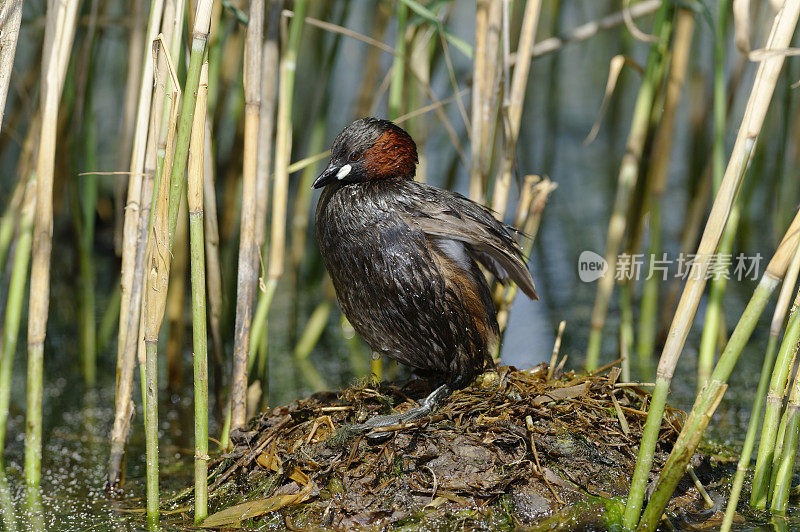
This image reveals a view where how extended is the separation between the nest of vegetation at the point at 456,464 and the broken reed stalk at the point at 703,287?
279 mm

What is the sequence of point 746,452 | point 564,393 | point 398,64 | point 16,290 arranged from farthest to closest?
point 398,64
point 16,290
point 564,393
point 746,452

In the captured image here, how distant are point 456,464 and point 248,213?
42.5 inches

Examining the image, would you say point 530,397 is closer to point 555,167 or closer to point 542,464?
point 542,464

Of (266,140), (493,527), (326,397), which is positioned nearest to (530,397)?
(493,527)

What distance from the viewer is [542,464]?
8.82 feet

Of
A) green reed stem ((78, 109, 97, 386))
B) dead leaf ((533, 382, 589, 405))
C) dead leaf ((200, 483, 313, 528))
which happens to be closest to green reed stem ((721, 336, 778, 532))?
dead leaf ((533, 382, 589, 405))

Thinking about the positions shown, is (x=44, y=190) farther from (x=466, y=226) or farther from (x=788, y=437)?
(x=788, y=437)

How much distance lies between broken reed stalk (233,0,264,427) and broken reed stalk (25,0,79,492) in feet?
1.95

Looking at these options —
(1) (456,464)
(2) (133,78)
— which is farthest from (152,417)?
(2) (133,78)

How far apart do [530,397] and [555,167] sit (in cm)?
464

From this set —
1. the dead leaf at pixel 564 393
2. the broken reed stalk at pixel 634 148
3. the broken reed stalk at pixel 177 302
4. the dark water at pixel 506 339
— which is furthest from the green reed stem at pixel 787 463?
the broken reed stalk at pixel 177 302

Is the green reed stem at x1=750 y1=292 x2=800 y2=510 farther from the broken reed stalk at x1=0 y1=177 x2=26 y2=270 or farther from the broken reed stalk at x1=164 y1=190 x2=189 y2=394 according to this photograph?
the broken reed stalk at x1=0 y1=177 x2=26 y2=270

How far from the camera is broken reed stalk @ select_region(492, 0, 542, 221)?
3.21 meters

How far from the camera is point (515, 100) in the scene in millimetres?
3346
